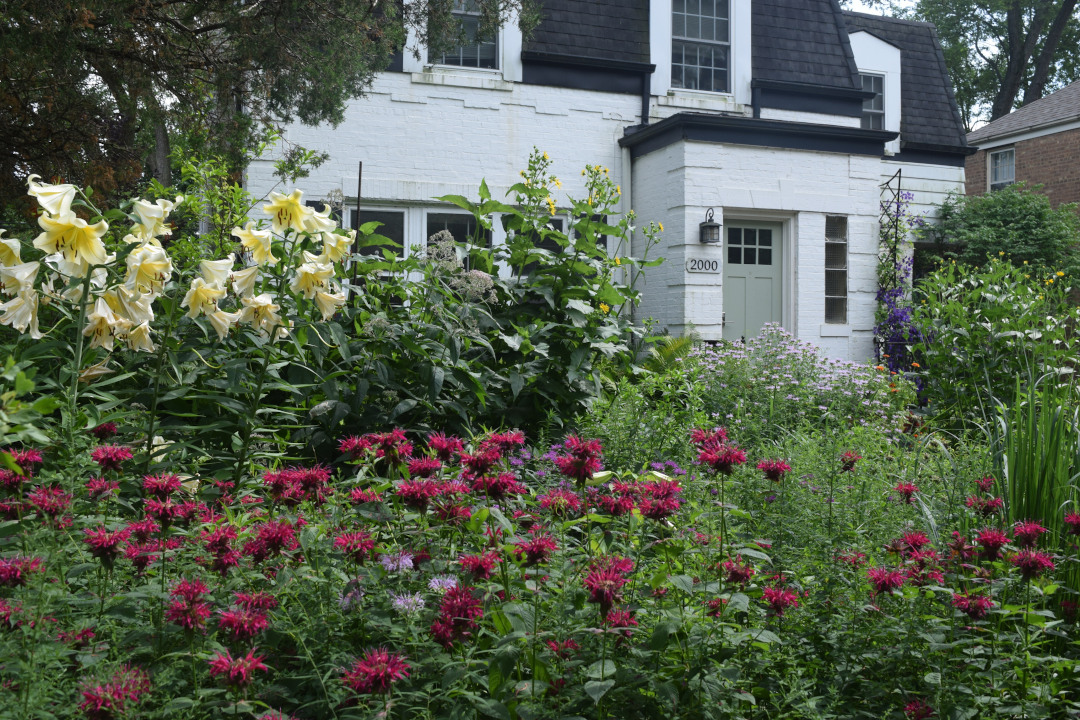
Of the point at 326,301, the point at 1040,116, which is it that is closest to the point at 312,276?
the point at 326,301

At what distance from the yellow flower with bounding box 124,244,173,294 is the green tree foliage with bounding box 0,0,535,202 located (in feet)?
12.0

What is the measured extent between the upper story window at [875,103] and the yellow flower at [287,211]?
41.6 ft

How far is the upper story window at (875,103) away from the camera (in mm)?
13297

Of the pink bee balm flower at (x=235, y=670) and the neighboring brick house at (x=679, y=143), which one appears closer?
the pink bee balm flower at (x=235, y=670)

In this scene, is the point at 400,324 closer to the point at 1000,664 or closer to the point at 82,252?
the point at 82,252

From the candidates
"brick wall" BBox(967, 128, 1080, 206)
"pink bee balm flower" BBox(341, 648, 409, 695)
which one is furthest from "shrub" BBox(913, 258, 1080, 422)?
"brick wall" BBox(967, 128, 1080, 206)

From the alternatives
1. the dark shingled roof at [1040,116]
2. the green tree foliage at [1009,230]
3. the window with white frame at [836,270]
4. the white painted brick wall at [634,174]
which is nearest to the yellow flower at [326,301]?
the white painted brick wall at [634,174]

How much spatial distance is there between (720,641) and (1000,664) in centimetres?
64

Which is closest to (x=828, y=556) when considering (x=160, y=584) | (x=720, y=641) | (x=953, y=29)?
(x=720, y=641)

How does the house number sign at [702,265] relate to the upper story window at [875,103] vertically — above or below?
below

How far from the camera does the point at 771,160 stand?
10320 mm

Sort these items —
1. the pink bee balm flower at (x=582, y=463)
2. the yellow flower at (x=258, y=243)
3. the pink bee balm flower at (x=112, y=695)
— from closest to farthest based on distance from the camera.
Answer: the pink bee balm flower at (x=112, y=695) → the pink bee balm flower at (x=582, y=463) → the yellow flower at (x=258, y=243)

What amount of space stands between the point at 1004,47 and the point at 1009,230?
64.0ft

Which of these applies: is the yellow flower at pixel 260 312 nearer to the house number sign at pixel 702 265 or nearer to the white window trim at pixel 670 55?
the house number sign at pixel 702 265
